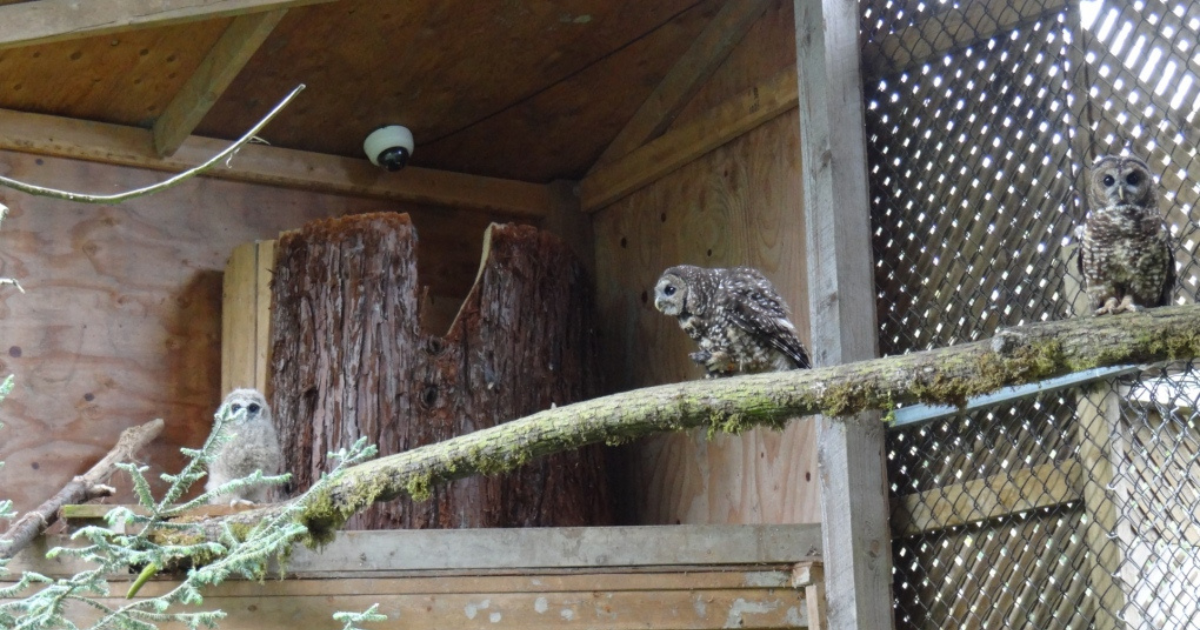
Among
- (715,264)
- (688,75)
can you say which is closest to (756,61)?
(688,75)

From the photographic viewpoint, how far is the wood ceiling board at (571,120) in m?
4.88

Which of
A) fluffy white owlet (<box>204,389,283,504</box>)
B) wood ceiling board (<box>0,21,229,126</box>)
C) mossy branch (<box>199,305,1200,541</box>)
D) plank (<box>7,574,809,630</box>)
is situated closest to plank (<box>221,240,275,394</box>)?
fluffy white owlet (<box>204,389,283,504</box>)

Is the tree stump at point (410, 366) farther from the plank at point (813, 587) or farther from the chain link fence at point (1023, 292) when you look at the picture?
the chain link fence at point (1023, 292)

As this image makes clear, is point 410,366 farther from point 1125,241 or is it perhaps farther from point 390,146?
point 1125,241

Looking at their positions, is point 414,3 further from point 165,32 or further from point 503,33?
point 165,32

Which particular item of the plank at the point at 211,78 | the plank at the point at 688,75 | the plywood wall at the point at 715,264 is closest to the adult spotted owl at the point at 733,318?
the plywood wall at the point at 715,264

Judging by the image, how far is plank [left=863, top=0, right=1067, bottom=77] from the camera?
134 inches

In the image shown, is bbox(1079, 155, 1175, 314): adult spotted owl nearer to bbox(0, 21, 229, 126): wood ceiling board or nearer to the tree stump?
the tree stump

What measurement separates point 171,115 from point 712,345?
2089 millimetres

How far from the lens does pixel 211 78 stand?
4289 mm

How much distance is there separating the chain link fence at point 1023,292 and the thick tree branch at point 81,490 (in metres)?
2.04

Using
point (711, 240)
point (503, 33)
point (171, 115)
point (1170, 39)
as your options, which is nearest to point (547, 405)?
point (711, 240)

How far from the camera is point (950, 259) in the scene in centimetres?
344

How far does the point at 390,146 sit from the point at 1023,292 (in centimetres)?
248
